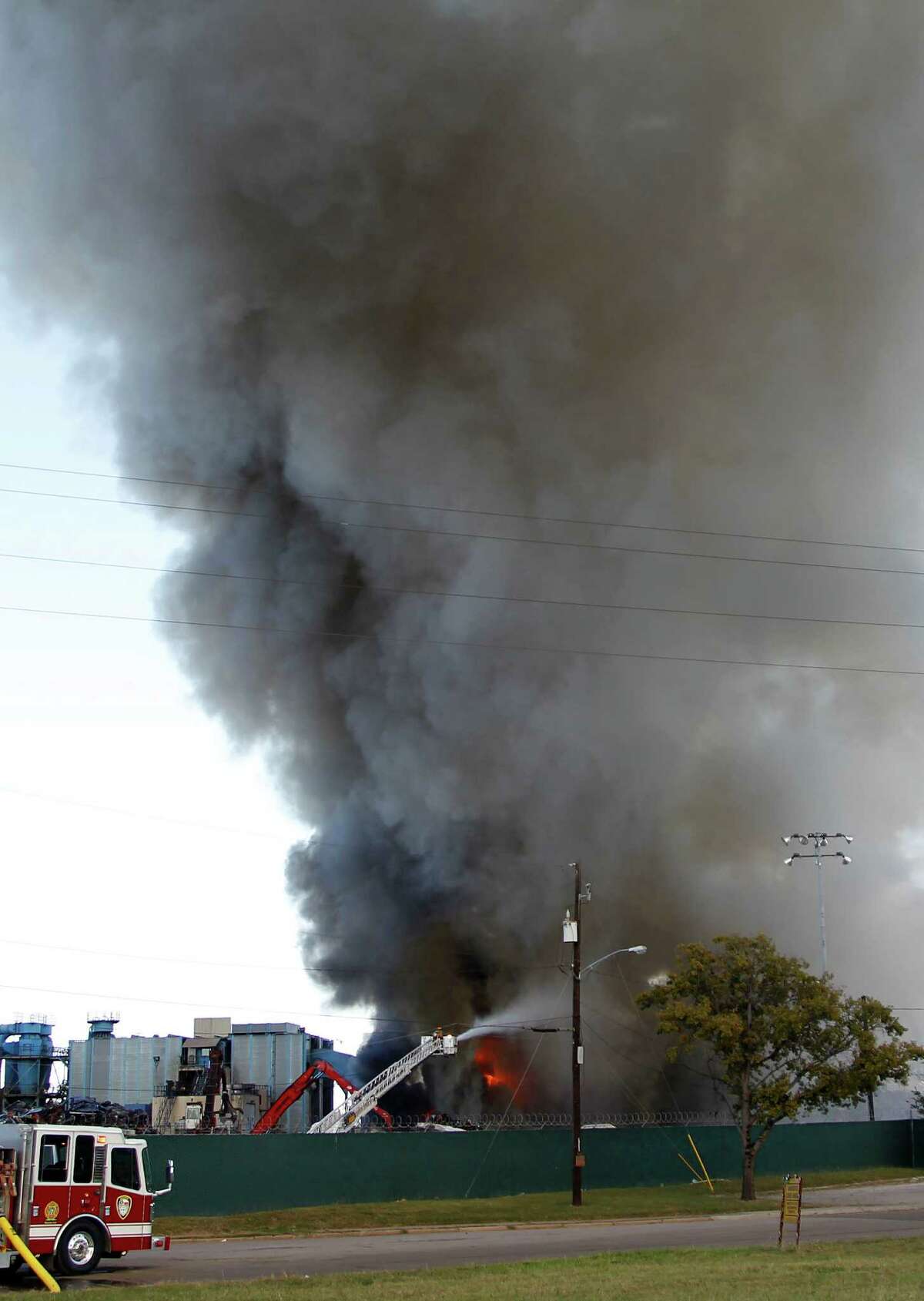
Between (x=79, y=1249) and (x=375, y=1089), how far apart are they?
2929 centimetres

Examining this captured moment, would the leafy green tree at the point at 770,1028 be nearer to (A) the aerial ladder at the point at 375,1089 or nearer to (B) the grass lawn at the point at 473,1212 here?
(B) the grass lawn at the point at 473,1212

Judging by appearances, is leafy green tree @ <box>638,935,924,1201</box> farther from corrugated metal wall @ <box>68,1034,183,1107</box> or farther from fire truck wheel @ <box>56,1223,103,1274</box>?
corrugated metal wall @ <box>68,1034,183,1107</box>

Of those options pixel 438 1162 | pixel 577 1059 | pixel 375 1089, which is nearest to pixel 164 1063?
pixel 375 1089

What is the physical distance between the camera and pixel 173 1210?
29266mm

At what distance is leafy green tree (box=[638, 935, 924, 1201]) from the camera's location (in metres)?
35.0

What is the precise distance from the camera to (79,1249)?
1903 cm

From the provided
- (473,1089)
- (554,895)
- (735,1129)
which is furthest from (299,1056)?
(735,1129)

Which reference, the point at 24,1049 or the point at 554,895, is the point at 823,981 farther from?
the point at 24,1049

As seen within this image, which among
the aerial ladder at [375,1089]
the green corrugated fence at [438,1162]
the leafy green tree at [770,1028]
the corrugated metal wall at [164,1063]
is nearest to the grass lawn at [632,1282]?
the green corrugated fence at [438,1162]

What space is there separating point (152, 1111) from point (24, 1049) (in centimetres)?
1130

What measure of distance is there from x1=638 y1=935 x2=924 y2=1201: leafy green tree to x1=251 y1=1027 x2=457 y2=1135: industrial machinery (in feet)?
45.1

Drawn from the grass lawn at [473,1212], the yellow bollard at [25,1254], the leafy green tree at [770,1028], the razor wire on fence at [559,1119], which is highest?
the leafy green tree at [770,1028]

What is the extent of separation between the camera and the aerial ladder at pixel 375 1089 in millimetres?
46156

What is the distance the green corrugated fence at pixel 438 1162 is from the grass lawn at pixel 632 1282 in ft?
41.5
